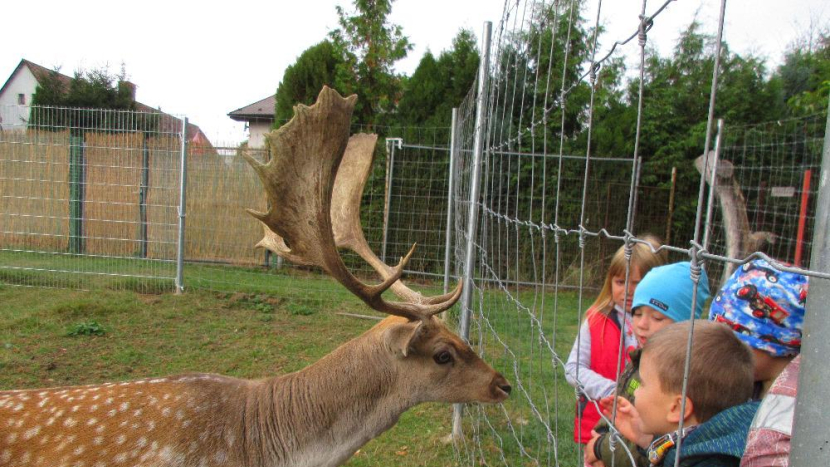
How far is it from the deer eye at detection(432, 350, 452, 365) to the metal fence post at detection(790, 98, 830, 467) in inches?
89.3

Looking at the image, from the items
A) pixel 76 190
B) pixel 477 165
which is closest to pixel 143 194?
pixel 76 190

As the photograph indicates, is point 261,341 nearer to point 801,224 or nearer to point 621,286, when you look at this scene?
point 621,286

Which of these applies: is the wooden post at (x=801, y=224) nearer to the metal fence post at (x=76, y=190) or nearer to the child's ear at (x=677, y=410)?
the child's ear at (x=677, y=410)

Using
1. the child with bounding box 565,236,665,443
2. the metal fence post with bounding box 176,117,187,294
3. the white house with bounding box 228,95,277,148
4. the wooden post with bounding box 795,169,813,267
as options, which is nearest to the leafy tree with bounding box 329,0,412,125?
the metal fence post with bounding box 176,117,187,294

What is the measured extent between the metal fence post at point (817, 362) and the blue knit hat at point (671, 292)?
4.36ft

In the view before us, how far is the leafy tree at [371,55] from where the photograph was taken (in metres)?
11.7

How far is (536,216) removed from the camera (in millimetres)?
8523

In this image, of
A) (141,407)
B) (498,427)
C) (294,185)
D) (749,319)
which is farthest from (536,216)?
(749,319)

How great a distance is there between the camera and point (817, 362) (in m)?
0.68

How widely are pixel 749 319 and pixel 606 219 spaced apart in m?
8.04

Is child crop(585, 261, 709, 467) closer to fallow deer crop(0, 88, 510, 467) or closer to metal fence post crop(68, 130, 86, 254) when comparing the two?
fallow deer crop(0, 88, 510, 467)

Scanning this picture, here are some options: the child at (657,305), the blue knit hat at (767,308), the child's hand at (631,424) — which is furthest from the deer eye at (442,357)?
the blue knit hat at (767,308)

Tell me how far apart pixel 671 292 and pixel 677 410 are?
30.3 inches

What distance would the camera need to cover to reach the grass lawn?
14.1 ft
